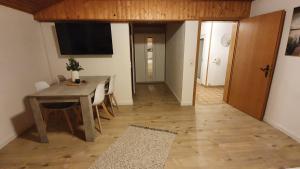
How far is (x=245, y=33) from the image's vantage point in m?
2.92

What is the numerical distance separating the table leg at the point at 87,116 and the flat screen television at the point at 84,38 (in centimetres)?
146

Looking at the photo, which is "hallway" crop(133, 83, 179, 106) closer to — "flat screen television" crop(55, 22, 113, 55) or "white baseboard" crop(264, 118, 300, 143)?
"flat screen television" crop(55, 22, 113, 55)

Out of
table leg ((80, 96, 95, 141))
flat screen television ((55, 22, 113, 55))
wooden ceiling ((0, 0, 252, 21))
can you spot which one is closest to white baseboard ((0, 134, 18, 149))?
table leg ((80, 96, 95, 141))

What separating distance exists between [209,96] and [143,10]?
288cm

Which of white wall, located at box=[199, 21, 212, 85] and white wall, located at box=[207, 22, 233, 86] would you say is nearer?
white wall, located at box=[207, 22, 233, 86]

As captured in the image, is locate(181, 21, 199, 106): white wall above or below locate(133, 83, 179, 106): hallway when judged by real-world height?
above

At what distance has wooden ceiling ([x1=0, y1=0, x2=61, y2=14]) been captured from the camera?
7.20 feet

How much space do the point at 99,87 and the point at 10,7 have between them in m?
1.89

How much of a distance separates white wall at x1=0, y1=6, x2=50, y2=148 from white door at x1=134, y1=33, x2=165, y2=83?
3.21 metres

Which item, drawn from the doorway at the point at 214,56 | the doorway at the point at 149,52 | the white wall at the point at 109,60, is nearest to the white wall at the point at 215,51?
the doorway at the point at 214,56

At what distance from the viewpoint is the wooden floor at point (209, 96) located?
12.2ft

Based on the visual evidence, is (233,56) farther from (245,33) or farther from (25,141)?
(25,141)

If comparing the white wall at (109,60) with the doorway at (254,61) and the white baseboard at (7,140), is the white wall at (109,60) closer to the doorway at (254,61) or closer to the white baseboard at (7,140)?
the white baseboard at (7,140)

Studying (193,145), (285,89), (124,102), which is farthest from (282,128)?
(124,102)
